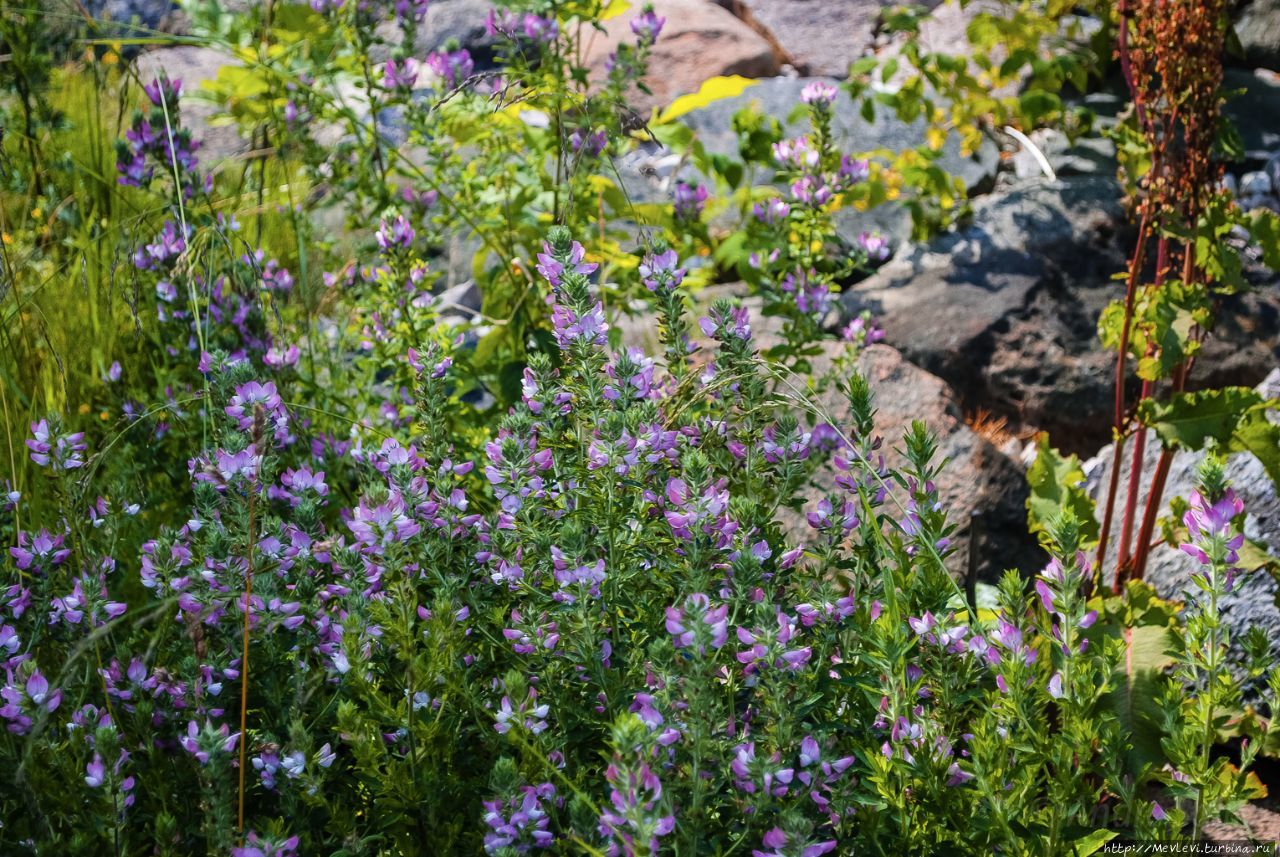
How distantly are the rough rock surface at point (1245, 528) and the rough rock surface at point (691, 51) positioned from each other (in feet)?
12.8

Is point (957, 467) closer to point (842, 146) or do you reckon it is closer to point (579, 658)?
point (579, 658)

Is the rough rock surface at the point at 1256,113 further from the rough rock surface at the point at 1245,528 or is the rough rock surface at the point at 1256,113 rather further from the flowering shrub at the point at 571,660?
the flowering shrub at the point at 571,660

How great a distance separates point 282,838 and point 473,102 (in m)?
2.45

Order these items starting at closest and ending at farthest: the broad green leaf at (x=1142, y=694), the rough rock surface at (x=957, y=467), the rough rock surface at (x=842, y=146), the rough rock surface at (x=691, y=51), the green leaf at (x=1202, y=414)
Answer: the broad green leaf at (x=1142, y=694) < the green leaf at (x=1202, y=414) < the rough rock surface at (x=957, y=467) < the rough rock surface at (x=842, y=146) < the rough rock surface at (x=691, y=51)

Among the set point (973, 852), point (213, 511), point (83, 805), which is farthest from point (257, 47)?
point (973, 852)

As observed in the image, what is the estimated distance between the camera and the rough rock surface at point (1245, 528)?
9.11 ft

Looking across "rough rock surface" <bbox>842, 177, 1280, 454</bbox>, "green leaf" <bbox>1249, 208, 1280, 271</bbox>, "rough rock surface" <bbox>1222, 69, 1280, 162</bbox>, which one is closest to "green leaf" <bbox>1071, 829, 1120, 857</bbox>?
"green leaf" <bbox>1249, 208, 1280, 271</bbox>

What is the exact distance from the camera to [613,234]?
3404mm

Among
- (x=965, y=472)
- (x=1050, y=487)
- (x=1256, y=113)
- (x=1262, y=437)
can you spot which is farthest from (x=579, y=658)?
(x=1256, y=113)

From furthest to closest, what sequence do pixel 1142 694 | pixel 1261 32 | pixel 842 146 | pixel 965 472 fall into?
pixel 1261 32 → pixel 842 146 → pixel 965 472 → pixel 1142 694

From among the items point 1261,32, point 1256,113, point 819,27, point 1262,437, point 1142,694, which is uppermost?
point 819,27

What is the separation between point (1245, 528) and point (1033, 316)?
1.44 meters

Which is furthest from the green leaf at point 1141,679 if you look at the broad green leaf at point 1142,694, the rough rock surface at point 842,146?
the rough rock surface at point 842,146

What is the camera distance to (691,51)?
22.6 feet
